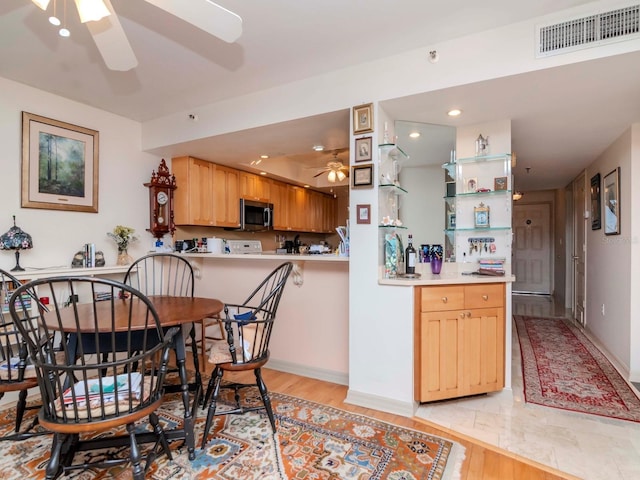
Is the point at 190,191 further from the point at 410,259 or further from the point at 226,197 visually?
the point at 410,259

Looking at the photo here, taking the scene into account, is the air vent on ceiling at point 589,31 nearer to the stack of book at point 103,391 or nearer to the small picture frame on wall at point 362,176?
the small picture frame on wall at point 362,176

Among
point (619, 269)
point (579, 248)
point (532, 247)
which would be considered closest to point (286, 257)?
point (619, 269)

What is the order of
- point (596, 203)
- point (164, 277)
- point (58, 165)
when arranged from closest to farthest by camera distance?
point (58, 165) → point (164, 277) → point (596, 203)

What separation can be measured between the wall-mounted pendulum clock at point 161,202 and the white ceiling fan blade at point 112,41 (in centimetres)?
202

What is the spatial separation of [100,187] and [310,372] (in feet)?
8.86

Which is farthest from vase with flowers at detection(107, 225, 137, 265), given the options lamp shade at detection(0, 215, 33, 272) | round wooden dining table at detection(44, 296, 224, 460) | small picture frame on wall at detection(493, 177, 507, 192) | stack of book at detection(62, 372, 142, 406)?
small picture frame on wall at detection(493, 177, 507, 192)

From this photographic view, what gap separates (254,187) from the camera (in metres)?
5.18

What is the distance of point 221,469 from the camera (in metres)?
1.79

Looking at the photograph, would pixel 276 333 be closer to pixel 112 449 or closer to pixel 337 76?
pixel 112 449

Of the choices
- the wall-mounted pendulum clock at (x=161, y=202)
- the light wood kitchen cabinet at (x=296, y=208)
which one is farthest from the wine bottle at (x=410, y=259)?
the light wood kitchen cabinet at (x=296, y=208)

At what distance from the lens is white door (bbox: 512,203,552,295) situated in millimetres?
7422

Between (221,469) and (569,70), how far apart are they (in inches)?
115

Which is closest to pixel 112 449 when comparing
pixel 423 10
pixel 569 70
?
pixel 423 10

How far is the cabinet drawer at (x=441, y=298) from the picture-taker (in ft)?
8.09
